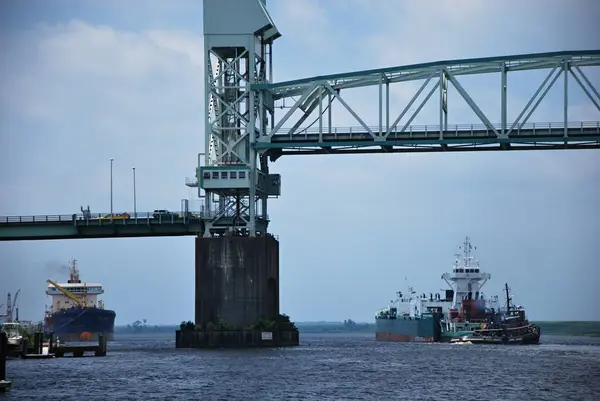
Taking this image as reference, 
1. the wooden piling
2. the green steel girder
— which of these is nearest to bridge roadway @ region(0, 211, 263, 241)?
the green steel girder

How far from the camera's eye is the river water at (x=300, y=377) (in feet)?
230

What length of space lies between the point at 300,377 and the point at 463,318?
8128cm

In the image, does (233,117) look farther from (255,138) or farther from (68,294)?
(68,294)

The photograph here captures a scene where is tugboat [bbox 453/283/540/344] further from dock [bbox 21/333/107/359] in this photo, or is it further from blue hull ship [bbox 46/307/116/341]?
blue hull ship [bbox 46/307/116/341]

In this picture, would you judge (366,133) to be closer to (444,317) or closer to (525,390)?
(525,390)

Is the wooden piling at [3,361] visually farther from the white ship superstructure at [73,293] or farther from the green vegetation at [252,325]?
the white ship superstructure at [73,293]

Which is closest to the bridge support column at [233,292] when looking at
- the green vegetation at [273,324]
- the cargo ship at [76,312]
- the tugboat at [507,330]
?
the green vegetation at [273,324]

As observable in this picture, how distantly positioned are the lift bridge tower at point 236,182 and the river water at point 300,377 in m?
5.24

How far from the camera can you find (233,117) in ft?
387

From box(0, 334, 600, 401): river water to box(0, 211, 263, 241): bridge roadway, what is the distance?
44.2ft

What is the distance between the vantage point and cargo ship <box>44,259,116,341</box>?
18138 cm

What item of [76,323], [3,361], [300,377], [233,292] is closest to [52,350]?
[233,292]

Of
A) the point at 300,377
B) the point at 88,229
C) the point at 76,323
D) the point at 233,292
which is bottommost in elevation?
the point at 300,377

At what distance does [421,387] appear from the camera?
75062 millimetres
